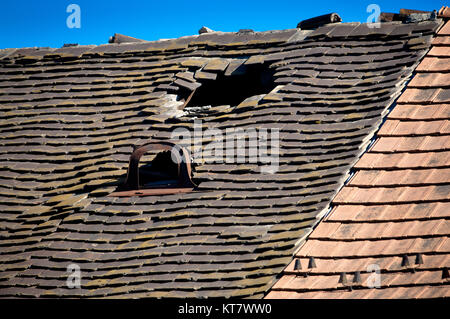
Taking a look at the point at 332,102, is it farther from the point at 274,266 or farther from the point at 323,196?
the point at 274,266

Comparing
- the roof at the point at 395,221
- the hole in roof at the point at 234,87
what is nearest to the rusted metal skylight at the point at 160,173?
the hole in roof at the point at 234,87

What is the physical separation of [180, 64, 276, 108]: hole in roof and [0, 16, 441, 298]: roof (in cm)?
15

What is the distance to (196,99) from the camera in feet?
38.5

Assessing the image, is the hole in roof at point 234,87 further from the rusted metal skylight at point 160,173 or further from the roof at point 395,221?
the roof at point 395,221

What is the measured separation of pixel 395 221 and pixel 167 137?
3795mm

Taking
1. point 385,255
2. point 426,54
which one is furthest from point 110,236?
point 426,54

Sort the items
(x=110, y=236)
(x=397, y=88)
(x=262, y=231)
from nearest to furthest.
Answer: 1. (x=262, y=231)
2. (x=110, y=236)
3. (x=397, y=88)

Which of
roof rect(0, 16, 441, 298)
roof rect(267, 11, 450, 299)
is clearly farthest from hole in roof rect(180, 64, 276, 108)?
roof rect(267, 11, 450, 299)

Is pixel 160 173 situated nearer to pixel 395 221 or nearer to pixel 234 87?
pixel 234 87

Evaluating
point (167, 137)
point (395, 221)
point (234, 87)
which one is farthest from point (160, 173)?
point (395, 221)

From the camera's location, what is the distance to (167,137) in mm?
10359

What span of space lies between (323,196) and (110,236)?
8.77 ft

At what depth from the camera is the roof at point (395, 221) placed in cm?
716

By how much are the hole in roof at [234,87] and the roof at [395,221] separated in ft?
8.77
